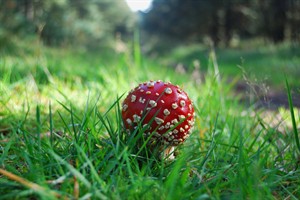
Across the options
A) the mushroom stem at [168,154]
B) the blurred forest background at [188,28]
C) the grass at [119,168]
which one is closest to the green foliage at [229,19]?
the blurred forest background at [188,28]

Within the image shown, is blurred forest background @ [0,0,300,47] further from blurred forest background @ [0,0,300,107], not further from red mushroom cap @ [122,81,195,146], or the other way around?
red mushroom cap @ [122,81,195,146]

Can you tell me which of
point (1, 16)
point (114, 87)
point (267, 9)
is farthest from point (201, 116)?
point (267, 9)

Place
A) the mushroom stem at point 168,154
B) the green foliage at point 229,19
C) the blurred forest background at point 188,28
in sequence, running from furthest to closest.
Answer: the green foliage at point 229,19, the blurred forest background at point 188,28, the mushroom stem at point 168,154

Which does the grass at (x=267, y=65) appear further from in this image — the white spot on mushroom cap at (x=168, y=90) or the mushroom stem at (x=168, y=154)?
the mushroom stem at (x=168, y=154)

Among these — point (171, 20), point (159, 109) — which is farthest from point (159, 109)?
point (171, 20)

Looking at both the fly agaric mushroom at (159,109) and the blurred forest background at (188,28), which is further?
the blurred forest background at (188,28)

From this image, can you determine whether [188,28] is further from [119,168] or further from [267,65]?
[119,168]

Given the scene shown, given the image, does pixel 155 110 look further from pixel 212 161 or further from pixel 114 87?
pixel 114 87
